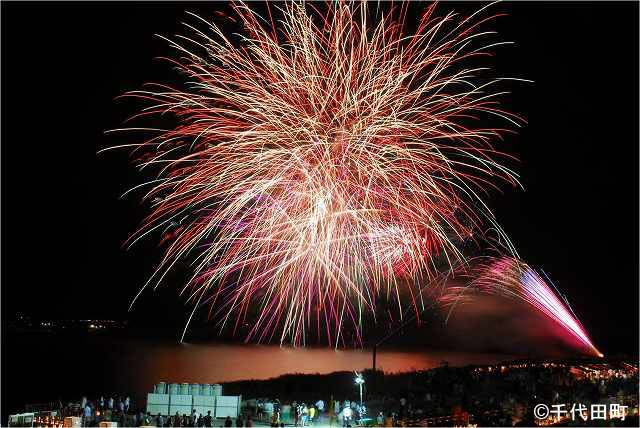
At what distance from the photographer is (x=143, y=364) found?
38.4m

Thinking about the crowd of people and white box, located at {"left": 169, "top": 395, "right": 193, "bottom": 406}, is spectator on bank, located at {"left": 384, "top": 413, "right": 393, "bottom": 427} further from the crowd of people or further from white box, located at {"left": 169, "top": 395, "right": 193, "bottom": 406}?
white box, located at {"left": 169, "top": 395, "right": 193, "bottom": 406}

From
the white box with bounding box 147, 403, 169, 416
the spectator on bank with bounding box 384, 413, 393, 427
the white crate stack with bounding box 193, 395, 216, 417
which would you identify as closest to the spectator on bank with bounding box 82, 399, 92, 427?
the white box with bounding box 147, 403, 169, 416

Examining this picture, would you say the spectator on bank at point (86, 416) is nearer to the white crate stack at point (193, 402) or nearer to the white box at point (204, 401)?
the white crate stack at point (193, 402)

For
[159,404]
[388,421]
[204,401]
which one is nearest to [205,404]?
[204,401]

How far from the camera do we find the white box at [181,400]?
623 inches

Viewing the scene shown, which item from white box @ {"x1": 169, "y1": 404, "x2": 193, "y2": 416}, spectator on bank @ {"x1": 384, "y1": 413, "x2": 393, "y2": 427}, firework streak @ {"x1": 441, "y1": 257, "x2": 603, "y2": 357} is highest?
firework streak @ {"x1": 441, "y1": 257, "x2": 603, "y2": 357}

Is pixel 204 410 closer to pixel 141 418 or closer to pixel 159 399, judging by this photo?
pixel 159 399

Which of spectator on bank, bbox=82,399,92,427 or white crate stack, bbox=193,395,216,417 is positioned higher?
white crate stack, bbox=193,395,216,417

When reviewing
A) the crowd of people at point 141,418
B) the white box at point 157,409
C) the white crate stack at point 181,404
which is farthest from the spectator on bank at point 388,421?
the white box at point 157,409

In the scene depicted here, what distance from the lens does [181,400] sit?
15875mm

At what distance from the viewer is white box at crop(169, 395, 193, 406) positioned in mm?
15836

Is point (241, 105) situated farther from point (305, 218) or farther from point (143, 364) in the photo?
point (143, 364)

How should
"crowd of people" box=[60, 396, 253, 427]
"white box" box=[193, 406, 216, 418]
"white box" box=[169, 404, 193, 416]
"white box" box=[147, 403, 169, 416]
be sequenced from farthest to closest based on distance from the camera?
"white box" box=[147, 403, 169, 416]
"white box" box=[169, 404, 193, 416]
"white box" box=[193, 406, 216, 418]
"crowd of people" box=[60, 396, 253, 427]

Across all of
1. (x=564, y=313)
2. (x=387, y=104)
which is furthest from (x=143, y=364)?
(x=387, y=104)
